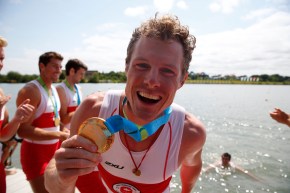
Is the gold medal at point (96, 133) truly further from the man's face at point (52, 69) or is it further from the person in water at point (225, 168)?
the person in water at point (225, 168)

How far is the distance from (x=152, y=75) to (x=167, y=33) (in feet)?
1.41

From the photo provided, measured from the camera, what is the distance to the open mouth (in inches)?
76.6

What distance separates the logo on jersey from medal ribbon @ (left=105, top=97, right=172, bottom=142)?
0.65m

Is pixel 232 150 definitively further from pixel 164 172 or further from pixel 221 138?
pixel 164 172

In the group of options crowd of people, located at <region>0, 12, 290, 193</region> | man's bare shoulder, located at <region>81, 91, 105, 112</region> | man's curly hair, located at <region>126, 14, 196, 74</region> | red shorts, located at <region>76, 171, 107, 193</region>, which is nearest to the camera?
crowd of people, located at <region>0, 12, 290, 193</region>

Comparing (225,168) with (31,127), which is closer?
(31,127)

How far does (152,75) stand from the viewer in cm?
188

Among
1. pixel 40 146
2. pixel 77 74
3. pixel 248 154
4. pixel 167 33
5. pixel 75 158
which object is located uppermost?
pixel 167 33

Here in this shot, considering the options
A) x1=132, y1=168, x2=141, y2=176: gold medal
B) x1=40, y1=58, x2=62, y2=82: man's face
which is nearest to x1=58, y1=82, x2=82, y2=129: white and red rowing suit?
A: x1=40, y1=58, x2=62, y2=82: man's face

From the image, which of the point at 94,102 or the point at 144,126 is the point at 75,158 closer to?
the point at 144,126

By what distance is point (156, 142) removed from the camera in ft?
7.43

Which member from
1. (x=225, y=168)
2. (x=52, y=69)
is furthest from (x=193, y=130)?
(x=225, y=168)

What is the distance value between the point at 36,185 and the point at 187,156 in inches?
107

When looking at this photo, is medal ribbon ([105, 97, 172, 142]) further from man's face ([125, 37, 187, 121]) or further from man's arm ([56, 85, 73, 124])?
man's arm ([56, 85, 73, 124])
